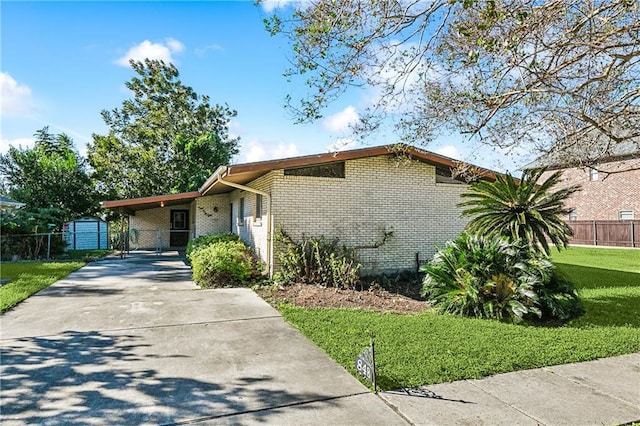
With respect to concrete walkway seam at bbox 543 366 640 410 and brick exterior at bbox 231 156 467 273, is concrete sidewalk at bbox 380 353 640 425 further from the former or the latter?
brick exterior at bbox 231 156 467 273

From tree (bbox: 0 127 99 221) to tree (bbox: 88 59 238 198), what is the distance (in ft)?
4.33

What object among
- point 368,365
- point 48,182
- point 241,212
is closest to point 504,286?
point 368,365

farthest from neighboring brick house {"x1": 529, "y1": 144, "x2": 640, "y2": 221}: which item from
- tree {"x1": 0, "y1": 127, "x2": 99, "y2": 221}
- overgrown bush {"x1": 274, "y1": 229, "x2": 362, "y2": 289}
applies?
tree {"x1": 0, "y1": 127, "x2": 99, "y2": 221}

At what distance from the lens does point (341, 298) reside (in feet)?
25.1

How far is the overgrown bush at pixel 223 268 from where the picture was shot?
29.8ft

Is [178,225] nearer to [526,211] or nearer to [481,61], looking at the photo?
[526,211]

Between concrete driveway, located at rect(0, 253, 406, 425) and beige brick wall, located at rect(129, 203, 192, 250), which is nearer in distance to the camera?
concrete driveway, located at rect(0, 253, 406, 425)

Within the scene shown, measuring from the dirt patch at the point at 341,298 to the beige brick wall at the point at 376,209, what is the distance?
1.82 m

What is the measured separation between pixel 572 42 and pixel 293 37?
312cm

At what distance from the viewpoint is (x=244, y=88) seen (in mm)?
8219

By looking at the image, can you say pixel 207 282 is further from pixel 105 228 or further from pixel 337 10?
pixel 105 228

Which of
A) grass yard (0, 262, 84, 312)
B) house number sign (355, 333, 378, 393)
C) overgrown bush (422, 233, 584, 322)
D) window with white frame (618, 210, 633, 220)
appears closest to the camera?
house number sign (355, 333, 378, 393)

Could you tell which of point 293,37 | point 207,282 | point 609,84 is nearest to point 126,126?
point 207,282

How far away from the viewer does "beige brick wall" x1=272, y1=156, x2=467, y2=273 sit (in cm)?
976
